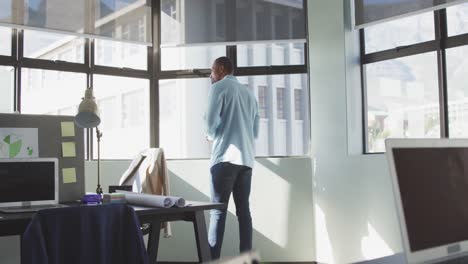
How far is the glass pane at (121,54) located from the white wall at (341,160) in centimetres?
146

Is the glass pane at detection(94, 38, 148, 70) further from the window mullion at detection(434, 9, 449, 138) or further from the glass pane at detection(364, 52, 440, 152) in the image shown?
the window mullion at detection(434, 9, 449, 138)

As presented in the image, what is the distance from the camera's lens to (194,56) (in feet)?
14.2

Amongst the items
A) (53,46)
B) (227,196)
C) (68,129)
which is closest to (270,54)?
(227,196)

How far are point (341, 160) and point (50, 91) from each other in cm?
232

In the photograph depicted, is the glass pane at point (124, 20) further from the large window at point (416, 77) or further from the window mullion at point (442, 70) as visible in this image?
the window mullion at point (442, 70)

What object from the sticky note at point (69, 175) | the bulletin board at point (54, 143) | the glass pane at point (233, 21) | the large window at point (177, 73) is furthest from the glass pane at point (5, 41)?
the sticky note at point (69, 175)

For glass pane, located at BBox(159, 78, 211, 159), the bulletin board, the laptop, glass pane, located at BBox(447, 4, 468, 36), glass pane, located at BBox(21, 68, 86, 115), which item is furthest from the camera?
glass pane, located at BBox(159, 78, 211, 159)

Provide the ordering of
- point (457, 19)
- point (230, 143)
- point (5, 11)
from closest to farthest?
point (457, 19) → point (230, 143) → point (5, 11)

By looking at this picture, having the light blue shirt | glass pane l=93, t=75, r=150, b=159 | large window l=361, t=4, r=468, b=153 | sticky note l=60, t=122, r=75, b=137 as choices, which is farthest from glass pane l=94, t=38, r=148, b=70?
large window l=361, t=4, r=468, b=153

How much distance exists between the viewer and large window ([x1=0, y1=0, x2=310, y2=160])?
4059mm

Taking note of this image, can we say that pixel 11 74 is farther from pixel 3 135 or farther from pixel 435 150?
pixel 435 150

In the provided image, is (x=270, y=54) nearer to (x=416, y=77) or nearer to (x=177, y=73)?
(x=177, y=73)

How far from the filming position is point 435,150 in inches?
52.2

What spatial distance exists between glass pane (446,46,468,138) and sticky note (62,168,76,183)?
2.37 m
